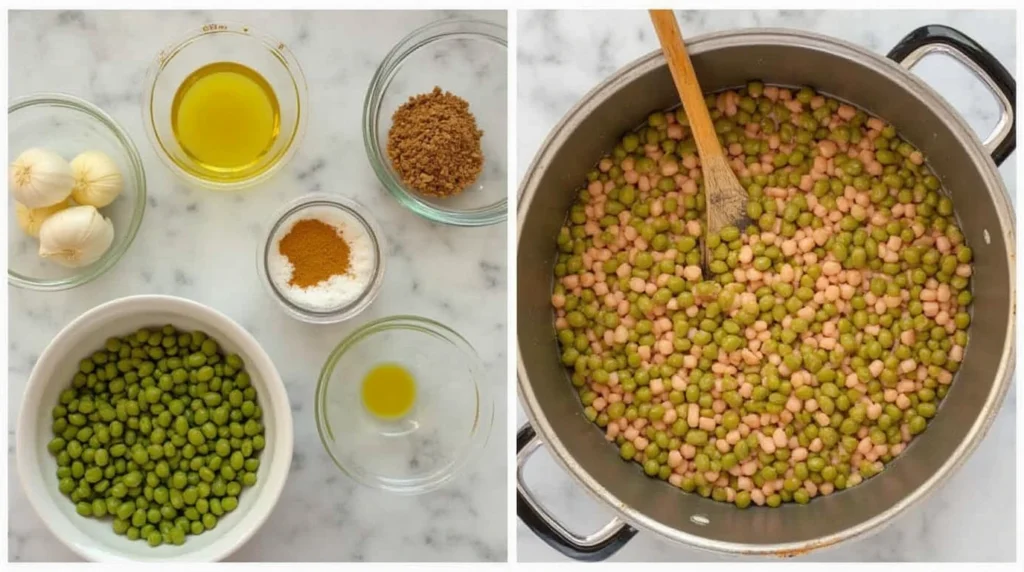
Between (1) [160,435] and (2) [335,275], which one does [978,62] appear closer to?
(2) [335,275]

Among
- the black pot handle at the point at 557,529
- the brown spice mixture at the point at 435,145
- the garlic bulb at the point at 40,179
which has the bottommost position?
the black pot handle at the point at 557,529

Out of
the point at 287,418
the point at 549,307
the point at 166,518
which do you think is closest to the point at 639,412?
the point at 549,307

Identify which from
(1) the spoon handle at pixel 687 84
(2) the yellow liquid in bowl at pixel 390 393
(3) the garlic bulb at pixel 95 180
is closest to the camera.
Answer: (1) the spoon handle at pixel 687 84

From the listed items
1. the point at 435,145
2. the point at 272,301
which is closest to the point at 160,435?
the point at 272,301

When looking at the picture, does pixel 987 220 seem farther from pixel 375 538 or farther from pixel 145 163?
pixel 145 163

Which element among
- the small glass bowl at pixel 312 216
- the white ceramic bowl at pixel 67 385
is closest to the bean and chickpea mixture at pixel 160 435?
the white ceramic bowl at pixel 67 385

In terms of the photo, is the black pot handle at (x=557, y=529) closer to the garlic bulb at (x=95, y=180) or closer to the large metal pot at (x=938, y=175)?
the large metal pot at (x=938, y=175)

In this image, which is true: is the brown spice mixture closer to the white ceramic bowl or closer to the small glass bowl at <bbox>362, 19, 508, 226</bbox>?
the small glass bowl at <bbox>362, 19, 508, 226</bbox>
